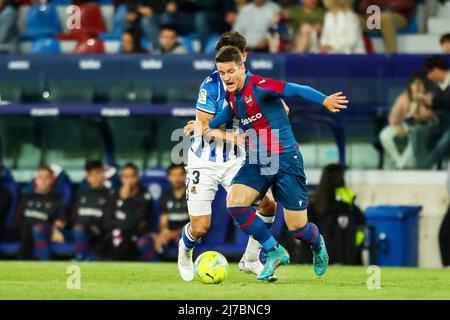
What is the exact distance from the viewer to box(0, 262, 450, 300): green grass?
385 inches

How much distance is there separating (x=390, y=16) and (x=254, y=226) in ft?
23.4

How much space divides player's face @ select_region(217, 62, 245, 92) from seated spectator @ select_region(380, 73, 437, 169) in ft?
18.8

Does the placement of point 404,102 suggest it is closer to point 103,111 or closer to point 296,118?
point 296,118

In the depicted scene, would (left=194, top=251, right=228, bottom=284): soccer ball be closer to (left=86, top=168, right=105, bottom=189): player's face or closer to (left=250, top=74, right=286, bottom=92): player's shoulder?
(left=250, top=74, right=286, bottom=92): player's shoulder

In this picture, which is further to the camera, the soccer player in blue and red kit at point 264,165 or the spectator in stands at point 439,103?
the spectator in stands at point 439,103

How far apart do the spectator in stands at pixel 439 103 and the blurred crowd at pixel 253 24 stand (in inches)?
26.1

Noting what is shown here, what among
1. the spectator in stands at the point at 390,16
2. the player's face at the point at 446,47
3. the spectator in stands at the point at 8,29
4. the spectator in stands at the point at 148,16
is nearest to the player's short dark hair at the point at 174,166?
the spectator in stands at the point at 148,16

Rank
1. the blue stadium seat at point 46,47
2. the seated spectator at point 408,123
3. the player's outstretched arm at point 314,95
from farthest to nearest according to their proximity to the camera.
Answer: the blue stadium seat at point 46,47
the seated spectator at point 408,123
the player's outstretched arm at point 314,95

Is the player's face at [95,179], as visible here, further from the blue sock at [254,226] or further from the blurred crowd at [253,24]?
the blue sock at [254,226]

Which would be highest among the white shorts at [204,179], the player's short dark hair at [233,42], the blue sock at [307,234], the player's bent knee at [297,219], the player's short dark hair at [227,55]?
the player's short dark hair at [233,42]

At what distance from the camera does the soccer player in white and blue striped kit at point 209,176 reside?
36.1 ft

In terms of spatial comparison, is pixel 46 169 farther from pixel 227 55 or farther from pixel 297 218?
pixel 227 55

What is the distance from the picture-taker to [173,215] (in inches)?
631

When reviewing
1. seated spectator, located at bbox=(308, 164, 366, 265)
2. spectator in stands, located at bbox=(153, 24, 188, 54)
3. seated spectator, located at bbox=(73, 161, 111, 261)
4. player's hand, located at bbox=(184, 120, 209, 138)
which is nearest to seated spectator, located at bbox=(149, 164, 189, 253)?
seated spectator, located at bbox=(73, 161, 111, 261)
